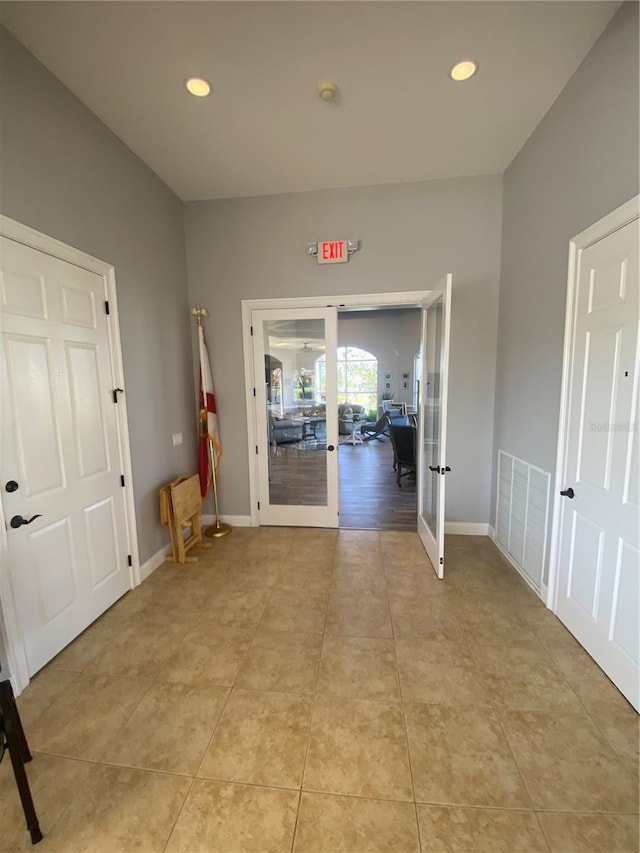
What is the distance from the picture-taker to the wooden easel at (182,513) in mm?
2934

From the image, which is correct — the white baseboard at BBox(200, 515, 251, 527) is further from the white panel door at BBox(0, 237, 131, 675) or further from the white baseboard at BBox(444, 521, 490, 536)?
the white baseboard at BBox(444, 521, 490, 536)

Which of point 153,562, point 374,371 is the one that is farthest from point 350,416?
point 153,562

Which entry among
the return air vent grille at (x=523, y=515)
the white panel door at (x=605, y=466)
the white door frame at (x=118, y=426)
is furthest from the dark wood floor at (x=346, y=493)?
the white panel door at (x=605, y=466)

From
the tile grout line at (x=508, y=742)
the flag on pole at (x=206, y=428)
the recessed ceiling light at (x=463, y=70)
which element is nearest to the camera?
the tile grout line at (x=508, y=742)

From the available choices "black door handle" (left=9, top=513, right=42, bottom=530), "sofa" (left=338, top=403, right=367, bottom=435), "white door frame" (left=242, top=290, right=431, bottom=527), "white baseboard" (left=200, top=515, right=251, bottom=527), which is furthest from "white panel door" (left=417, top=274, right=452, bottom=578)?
"sofa" (left=338, top=403, right=367, bottom=435)

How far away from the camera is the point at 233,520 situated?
12.5 ft

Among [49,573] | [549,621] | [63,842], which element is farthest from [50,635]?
[549,621]

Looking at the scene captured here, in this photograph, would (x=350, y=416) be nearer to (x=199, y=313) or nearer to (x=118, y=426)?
(x=199, y=313)

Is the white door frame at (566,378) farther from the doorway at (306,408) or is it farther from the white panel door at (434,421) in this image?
the doorway at (306,408)

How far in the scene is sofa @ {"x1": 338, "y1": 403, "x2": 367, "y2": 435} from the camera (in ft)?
31.4

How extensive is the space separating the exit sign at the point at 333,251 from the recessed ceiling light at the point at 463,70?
1387mm

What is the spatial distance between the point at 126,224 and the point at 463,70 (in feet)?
8.19

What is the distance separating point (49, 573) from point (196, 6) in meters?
3.10

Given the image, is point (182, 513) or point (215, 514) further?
point (215, 514)
